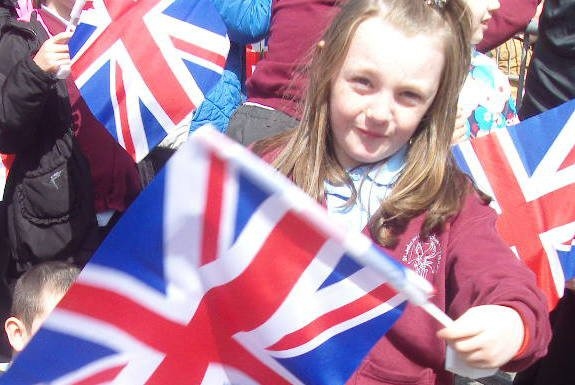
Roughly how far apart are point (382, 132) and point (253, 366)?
470mm

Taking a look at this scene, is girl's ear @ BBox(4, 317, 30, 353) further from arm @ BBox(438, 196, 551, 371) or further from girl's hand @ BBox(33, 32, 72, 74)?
arm @ BBox(438, 196, 551, 371)

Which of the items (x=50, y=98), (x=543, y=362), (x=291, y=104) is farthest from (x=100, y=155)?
(x=543, y=362)

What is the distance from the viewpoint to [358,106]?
1706 mm

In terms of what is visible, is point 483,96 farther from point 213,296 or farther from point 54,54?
point 213,296

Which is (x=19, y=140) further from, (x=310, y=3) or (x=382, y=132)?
(x=382, y=132)

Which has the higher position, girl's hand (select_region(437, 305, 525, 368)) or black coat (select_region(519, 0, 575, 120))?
girl's hand (select_region(437, 305, 525, 368))

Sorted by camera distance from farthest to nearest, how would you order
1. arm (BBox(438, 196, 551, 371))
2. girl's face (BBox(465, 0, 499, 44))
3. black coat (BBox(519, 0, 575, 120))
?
black coat (BBox(519, 0, 575, 120)) → girl's face (BBox(465, 0, 499, 44)) → arm (BBox(438, 196, 551, 371))

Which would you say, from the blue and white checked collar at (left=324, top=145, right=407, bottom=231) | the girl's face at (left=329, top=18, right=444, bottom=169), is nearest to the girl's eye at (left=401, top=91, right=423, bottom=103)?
the girl's face at (left=329, top=18, right=444, bottom=169)

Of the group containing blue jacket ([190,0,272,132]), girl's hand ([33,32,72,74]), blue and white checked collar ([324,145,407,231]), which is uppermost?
blue and white checked collar ([324,145,407,231])

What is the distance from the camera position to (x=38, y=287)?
8.08 feet

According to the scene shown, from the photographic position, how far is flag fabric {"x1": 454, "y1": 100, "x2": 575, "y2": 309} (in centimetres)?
234

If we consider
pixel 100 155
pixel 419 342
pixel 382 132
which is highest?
pixel 382 132

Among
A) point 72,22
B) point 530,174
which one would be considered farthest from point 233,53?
point 530,174

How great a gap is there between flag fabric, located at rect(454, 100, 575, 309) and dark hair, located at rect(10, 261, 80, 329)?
106cm
